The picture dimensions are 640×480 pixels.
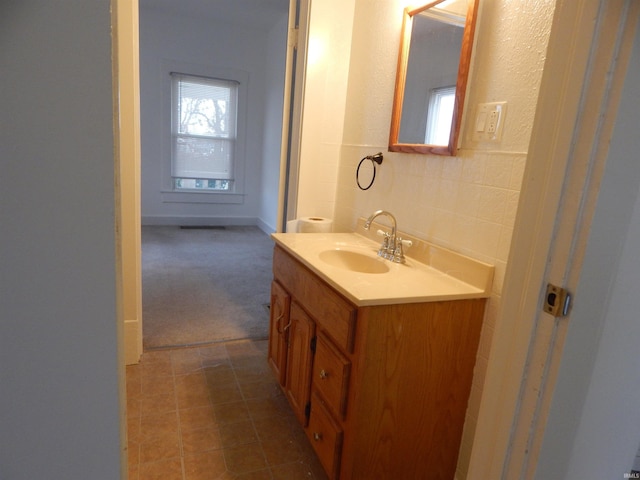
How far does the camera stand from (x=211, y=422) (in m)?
1.76

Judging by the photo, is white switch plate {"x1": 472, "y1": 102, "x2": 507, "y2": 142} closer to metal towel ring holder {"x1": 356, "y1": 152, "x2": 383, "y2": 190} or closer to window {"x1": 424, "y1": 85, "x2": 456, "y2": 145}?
window {"x1": 424, "y1": 85, "x2": 456, "y2": 145}

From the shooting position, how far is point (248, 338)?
2535 mm

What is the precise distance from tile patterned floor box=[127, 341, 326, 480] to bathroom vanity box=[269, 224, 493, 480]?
210 millimetres

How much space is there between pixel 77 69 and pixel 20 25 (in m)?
0.05

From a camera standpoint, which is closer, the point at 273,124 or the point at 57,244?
the point at 57,244

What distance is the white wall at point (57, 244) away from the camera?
0.35 m

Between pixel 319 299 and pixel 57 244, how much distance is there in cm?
111

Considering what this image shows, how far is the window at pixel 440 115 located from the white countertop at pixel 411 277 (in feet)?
1.36

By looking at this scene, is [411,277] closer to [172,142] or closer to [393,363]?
[393,363]

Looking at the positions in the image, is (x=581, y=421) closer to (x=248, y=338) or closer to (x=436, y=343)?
(x=436, y=343)

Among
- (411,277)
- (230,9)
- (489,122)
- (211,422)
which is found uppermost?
(230,9)

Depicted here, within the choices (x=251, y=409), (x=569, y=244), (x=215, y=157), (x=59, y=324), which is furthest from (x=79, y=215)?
(x=215, y=157)

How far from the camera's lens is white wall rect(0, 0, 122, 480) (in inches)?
13.6

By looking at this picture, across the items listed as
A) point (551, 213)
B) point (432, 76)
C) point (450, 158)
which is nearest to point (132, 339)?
point (450, 158)
